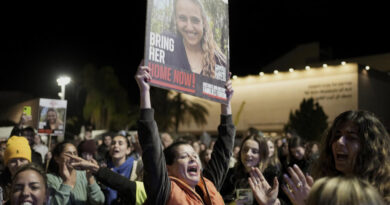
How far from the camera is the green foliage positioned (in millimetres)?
38312

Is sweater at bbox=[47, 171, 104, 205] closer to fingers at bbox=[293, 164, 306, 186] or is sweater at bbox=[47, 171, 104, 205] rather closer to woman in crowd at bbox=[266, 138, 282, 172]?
woman in crowd at bbox=[266, 138, 282, 172]

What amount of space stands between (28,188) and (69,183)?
135 centimetres

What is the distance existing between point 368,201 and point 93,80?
37.7 metres

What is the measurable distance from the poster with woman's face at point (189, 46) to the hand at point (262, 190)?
34.6 inches

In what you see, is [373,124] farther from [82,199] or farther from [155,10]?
[82,199]

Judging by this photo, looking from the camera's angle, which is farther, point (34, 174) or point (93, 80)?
point (93, 80)

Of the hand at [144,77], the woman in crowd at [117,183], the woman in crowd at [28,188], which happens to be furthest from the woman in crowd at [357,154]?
the woman in crowd at [28,188]

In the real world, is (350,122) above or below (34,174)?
above

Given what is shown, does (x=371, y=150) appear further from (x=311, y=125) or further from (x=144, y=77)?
(x=311, y=125)

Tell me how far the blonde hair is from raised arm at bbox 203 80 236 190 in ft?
7.37

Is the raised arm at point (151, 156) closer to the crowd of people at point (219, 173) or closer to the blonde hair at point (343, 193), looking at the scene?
the crowd of people at point (219, 173)

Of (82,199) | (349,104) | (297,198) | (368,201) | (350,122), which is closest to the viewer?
(368,201)

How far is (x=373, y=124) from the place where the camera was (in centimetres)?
308

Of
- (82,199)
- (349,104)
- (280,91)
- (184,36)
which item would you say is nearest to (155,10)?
(184,36)
